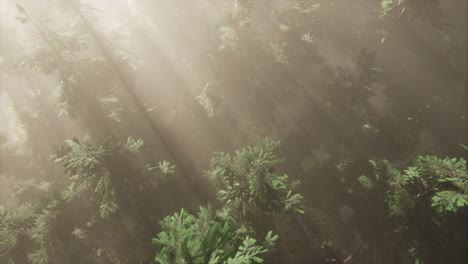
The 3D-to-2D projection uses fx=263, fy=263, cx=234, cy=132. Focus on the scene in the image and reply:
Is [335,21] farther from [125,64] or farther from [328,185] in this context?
[125,64]

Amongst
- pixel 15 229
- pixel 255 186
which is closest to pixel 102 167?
pixel 15 229

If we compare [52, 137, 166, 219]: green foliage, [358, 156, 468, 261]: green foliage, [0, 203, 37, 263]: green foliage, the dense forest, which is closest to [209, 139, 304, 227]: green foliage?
the dense forest

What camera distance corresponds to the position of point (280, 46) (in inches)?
958

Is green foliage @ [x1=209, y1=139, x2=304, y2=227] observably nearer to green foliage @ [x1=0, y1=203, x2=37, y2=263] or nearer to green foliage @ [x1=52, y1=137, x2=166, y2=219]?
green foliage @ [x1=52, y1=137, x2=166, y2=219]

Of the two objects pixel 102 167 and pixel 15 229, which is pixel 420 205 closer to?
pixel 102 167

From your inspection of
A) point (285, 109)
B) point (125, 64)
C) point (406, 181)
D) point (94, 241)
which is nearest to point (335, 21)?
point (285, 109)

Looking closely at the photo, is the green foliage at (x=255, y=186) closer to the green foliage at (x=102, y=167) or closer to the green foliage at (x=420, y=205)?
the green foliage at (x=420, y=205)

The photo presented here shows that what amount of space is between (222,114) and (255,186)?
44.3 ft

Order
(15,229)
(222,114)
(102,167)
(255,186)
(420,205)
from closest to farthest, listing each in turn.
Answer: (255,186) < (420,205) < (102,167) < (15,229) < (222,114)

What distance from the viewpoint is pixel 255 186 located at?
1084cm

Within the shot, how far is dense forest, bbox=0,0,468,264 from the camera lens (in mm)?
16734

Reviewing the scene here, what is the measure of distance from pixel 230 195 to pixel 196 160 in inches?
435

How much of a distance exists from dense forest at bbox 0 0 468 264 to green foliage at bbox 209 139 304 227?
525cm

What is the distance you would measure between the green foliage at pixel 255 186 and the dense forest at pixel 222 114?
17.2ft
